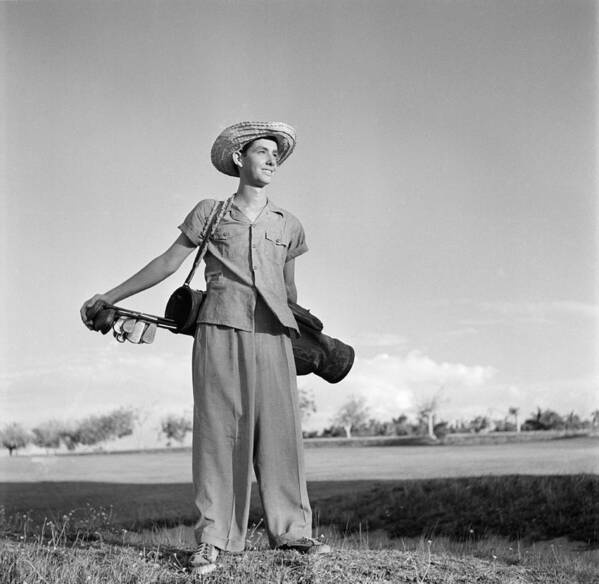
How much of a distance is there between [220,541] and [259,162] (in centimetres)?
199

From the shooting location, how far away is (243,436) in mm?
4484

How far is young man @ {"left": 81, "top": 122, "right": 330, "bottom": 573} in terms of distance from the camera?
4.45 m

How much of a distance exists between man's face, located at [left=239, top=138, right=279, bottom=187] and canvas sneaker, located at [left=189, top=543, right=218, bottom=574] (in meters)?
1.92

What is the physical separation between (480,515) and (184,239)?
17.8ft

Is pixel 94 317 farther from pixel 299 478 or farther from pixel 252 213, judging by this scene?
pixel 299 478

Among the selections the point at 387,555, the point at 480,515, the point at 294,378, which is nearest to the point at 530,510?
the point at 480,515

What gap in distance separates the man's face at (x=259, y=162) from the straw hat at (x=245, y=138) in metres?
0.04

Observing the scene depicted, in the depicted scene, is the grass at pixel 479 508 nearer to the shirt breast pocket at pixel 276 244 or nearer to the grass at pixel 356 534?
the grass at pixel 356 534

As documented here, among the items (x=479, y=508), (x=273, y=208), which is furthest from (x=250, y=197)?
(x=479, y=508)

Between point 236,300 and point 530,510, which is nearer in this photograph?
point 236,300

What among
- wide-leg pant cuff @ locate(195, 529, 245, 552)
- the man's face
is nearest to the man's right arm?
the man's face

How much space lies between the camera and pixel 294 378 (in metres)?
4.64

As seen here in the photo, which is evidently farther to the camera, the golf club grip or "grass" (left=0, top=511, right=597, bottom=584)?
the golf club grip

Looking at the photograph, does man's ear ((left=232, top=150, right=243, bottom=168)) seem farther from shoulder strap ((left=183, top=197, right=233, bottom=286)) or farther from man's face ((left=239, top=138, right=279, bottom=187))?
shoulder strap ((left=183, top=197, right=233, bottom=286))
